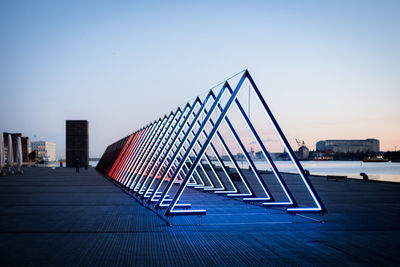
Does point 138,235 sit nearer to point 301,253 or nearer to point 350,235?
point 301,253

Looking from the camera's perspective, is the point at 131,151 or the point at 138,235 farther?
the point at 131,151

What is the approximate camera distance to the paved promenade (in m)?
6.29

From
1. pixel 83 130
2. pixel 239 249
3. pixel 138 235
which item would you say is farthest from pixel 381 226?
pixel 83 130

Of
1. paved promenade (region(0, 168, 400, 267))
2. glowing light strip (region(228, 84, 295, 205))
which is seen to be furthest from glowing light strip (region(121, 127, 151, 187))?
glowing light strip (region(228, 84, 295, 205))

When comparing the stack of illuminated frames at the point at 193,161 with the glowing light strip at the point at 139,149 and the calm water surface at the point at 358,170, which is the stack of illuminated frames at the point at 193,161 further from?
the calm water surface at the point at 358,170

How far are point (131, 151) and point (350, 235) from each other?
54.1 feet

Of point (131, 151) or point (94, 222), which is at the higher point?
point (131, 151)

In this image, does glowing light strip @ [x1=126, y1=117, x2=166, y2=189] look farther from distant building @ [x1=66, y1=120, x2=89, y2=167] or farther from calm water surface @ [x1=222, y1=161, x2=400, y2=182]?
distant building @ [x1=66, y1=120, x2=89, y2=167]

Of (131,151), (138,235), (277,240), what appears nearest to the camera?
(277,240)

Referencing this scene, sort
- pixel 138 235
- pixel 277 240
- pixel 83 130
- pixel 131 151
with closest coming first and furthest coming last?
pixel 277 240
pixel 138 235
pixel 131 151
pixel 83 130

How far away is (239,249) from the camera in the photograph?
6914 mm

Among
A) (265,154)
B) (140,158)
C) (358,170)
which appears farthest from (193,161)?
(358,170)

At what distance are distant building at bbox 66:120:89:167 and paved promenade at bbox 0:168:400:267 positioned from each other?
172ft

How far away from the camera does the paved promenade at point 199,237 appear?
20.6 ft
